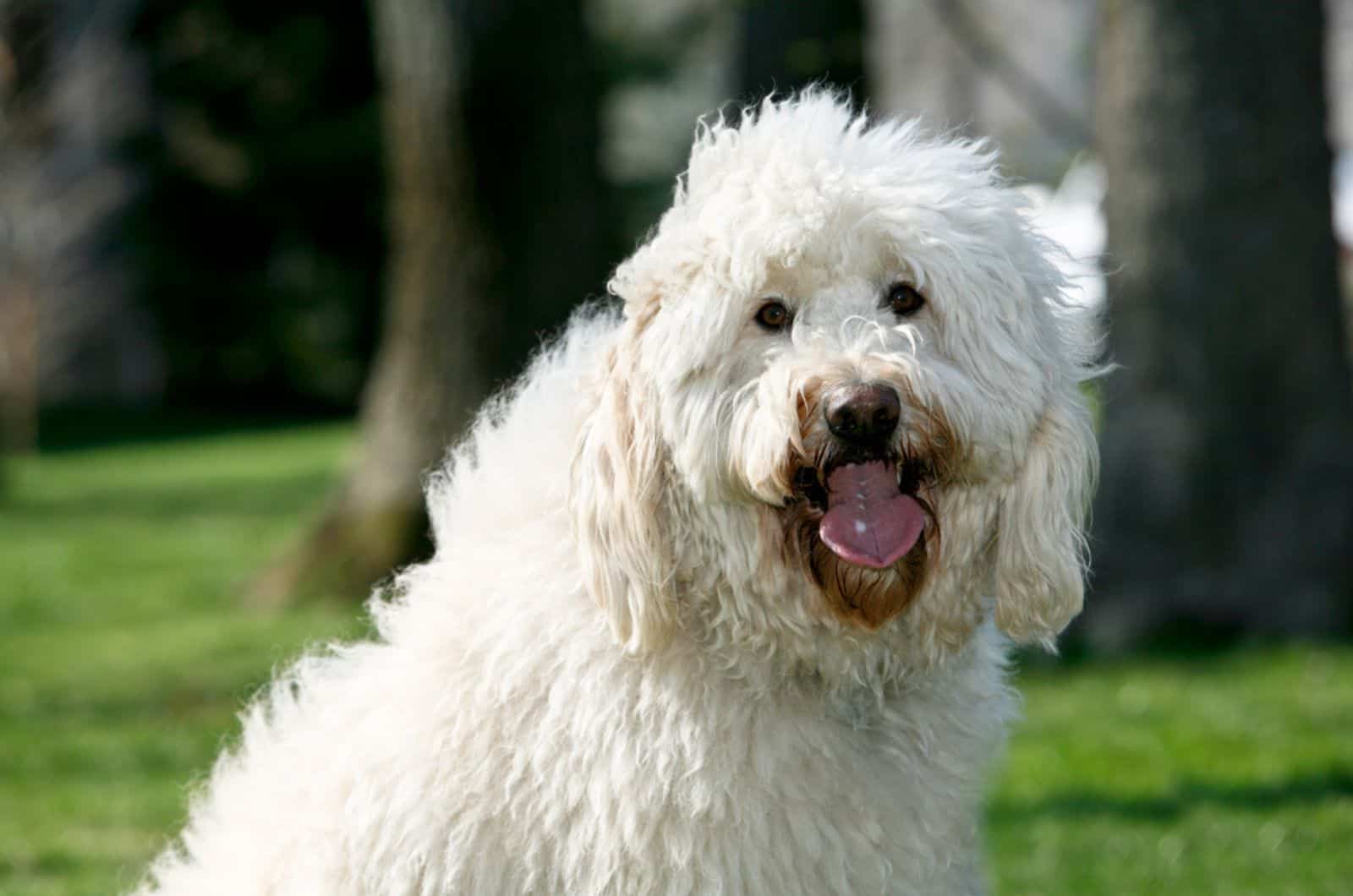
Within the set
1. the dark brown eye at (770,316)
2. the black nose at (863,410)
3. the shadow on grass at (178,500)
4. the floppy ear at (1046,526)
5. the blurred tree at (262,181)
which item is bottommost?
the shadow on grass at (178,500)

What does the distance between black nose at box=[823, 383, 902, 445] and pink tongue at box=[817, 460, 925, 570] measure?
100 millimetres

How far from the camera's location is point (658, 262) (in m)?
3.14

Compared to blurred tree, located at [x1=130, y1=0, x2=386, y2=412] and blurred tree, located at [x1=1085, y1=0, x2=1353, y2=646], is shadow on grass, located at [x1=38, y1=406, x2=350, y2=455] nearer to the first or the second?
blurred tree, located at [x1=130, y1=0, x2=386, y2=412]

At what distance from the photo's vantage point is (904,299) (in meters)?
3.13

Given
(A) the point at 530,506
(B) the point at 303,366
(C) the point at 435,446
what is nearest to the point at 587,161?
(C) the point at 435,446

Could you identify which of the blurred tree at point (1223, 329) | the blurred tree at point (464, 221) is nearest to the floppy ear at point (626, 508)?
the blurred tree at point (1223, 329)

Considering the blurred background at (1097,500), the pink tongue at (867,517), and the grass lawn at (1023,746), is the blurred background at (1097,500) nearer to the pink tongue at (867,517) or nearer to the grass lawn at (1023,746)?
the grass lawn at (1023,746)

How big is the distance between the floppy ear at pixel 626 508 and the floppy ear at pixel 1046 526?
0.62 meters

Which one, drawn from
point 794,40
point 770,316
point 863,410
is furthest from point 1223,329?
point 794,40

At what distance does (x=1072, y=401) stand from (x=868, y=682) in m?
0.63

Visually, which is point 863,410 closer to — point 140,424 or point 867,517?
point 867,517

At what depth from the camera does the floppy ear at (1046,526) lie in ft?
10.3

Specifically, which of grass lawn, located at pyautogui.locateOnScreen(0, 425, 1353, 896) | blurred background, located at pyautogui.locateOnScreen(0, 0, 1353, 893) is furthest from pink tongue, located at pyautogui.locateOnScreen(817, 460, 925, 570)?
grass lawn, located at pyautogui.locateOnScreen(0, 425, 1353, 896)

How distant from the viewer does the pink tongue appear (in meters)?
3.00
